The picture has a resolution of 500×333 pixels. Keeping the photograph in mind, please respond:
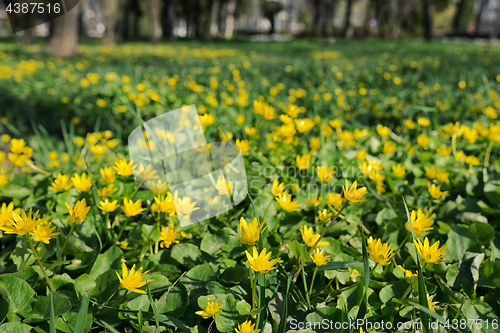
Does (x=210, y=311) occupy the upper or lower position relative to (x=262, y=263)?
lower

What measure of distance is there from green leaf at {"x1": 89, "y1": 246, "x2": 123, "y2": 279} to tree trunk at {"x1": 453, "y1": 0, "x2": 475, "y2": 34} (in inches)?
1896

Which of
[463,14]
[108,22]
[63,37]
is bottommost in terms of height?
[63,37]

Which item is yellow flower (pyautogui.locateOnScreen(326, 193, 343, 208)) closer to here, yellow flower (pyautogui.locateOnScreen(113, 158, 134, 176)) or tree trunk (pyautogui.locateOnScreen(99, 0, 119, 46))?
yellow flower (pyautogui.locateOnScreen(113, 158, 134, 176))

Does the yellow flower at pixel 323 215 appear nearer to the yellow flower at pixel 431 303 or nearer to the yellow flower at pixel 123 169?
the yellow flower at pixel 431 303

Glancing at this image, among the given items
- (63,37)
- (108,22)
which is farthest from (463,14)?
(63,37)

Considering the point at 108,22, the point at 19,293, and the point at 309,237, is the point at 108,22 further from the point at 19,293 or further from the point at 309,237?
the point at 309,237

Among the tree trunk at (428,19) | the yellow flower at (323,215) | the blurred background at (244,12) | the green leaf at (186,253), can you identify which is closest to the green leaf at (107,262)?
the green leaf at (186,253)

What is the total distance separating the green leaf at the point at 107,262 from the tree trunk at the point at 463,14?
48.2 m

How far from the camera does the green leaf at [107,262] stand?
1057mm

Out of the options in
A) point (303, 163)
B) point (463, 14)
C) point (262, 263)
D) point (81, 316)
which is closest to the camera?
point (81, 316)

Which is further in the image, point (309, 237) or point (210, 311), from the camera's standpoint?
point (309, 237)

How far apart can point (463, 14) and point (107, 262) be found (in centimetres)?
4975

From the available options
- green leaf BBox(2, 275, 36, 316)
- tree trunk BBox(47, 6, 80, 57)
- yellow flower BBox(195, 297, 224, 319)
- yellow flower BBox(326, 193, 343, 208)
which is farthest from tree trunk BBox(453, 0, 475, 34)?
green leaf BBox(2, 275, 36, 316)

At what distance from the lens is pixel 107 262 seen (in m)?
1.08
